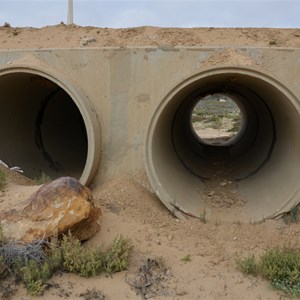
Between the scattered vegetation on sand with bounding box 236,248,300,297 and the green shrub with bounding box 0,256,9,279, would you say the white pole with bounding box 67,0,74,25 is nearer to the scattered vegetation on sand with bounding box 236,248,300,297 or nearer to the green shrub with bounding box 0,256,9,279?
the green shrub with bounding box 0,256,9,279

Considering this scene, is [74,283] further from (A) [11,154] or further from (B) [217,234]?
(A) [11,154]

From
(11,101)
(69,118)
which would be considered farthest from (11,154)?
(69,118)

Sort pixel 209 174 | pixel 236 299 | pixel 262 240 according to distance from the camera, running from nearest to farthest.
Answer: pixel 236 299 < pixel 262 240 < pixel 209 174

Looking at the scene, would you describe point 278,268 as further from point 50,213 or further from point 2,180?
point 2,180

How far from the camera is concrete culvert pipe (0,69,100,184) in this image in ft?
18.9

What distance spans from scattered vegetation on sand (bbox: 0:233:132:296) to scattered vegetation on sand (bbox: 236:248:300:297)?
1105 millimetres

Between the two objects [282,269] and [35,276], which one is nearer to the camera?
[35,276]

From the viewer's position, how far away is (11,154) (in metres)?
6.92

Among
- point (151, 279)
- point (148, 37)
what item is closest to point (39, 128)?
point (148, 37)

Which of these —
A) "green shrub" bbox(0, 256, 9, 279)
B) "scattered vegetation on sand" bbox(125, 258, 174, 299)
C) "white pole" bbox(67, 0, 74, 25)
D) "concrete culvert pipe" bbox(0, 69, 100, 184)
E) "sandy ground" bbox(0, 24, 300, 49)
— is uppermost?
"white pole" bbox(67, 0, 74, 25)

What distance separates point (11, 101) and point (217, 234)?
11.6ft

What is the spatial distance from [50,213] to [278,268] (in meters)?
2.03

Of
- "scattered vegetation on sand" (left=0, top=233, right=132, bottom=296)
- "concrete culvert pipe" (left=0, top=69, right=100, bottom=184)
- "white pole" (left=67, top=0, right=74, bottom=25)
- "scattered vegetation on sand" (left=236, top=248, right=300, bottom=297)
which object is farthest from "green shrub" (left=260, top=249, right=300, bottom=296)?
"white pole" (left=67, top=0, right=74, bottom=25)

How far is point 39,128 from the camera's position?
767cm
